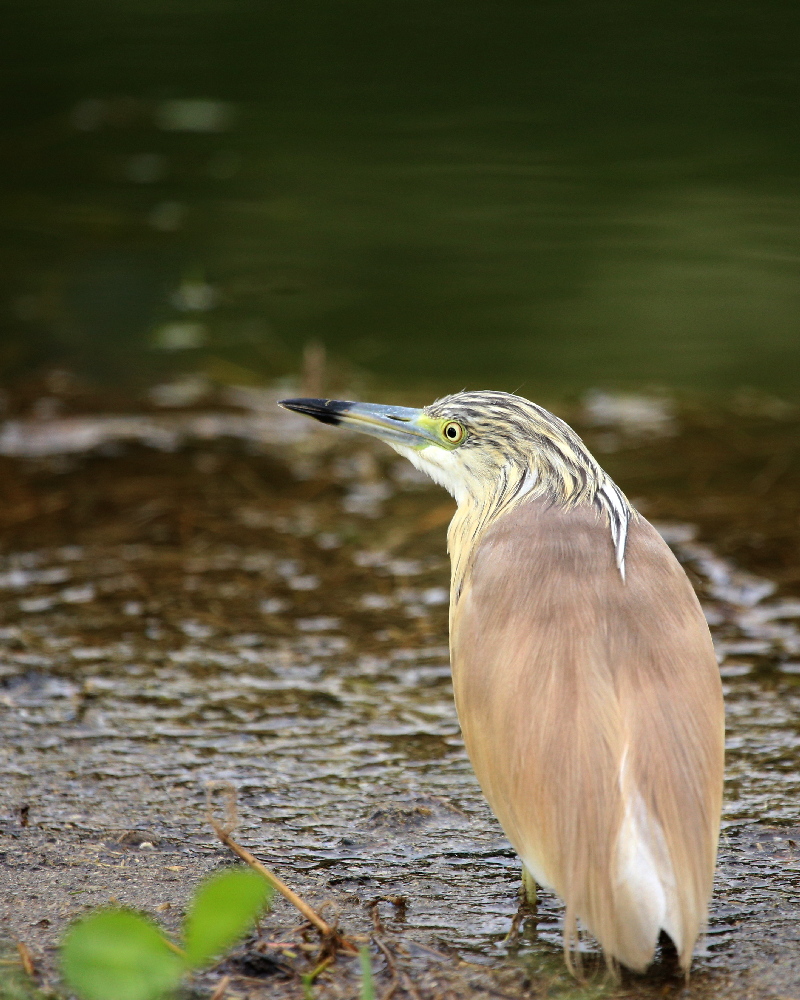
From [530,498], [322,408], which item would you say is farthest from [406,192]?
[530,498]

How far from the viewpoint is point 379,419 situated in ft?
12.0

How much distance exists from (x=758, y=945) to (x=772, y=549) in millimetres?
2793

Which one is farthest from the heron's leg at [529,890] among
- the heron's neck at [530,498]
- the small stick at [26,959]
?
the small stick at [26,959]

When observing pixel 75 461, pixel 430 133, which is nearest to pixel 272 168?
pixel 430 133

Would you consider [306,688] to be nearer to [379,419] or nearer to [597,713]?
[379,419]

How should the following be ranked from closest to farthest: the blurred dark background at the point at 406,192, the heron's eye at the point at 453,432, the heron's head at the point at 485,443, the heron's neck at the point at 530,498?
the heron's neck at the point at 530,498
the heron's head at the point at 485,443
the heron's eye at the point at 453,432
the blurred dark background at the point at 406,192

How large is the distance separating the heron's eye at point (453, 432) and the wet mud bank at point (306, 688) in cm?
96

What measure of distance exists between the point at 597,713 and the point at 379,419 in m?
1.28

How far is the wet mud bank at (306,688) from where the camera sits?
2.92 meters

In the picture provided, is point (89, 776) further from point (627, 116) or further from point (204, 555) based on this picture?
point (627, 116)

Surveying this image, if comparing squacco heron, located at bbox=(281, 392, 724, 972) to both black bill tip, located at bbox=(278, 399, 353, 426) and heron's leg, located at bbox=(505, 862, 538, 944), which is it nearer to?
heron's leg, located at bbox=(505, 862, 538, 944)

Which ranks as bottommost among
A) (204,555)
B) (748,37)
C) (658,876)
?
(658,876)

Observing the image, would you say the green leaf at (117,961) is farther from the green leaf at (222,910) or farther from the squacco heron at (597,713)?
the squacco heron at (597,713)

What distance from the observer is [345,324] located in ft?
29.6
